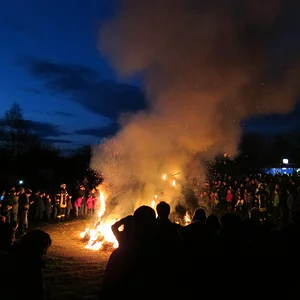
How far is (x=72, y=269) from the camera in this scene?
7.55 metres

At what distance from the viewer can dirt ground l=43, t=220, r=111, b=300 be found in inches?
235

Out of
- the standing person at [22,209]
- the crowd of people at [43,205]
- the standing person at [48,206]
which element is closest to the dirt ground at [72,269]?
the standing person at [22,209]

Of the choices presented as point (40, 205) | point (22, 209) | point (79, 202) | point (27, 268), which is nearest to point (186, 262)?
point (27, 268)

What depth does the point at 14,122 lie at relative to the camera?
1316 inches

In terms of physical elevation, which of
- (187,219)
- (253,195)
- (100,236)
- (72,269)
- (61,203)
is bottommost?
(72,269)

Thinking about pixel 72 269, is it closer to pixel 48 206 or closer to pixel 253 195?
pixel 48 206

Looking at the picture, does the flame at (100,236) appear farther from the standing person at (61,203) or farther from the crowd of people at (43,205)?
the standing person at (61,203)

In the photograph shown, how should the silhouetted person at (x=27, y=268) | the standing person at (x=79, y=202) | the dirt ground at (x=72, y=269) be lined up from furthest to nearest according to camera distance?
the standing person at (x=79, y=202) → the dirt ground at (x=72, y=269) → the silhouetted person at (x=27, y=268)

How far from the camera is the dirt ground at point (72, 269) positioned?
19.6 feet

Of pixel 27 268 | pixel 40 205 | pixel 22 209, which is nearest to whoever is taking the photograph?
pixel 27 268

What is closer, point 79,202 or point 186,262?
point 186,262

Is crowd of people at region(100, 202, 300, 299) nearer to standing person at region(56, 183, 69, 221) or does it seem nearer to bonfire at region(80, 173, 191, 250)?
bonfire at region(80, 173, 191, 250)

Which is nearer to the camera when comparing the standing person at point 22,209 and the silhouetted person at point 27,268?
the silhouetted person at point 27,268

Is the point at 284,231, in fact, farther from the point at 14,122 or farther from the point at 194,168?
the point at 14,122
